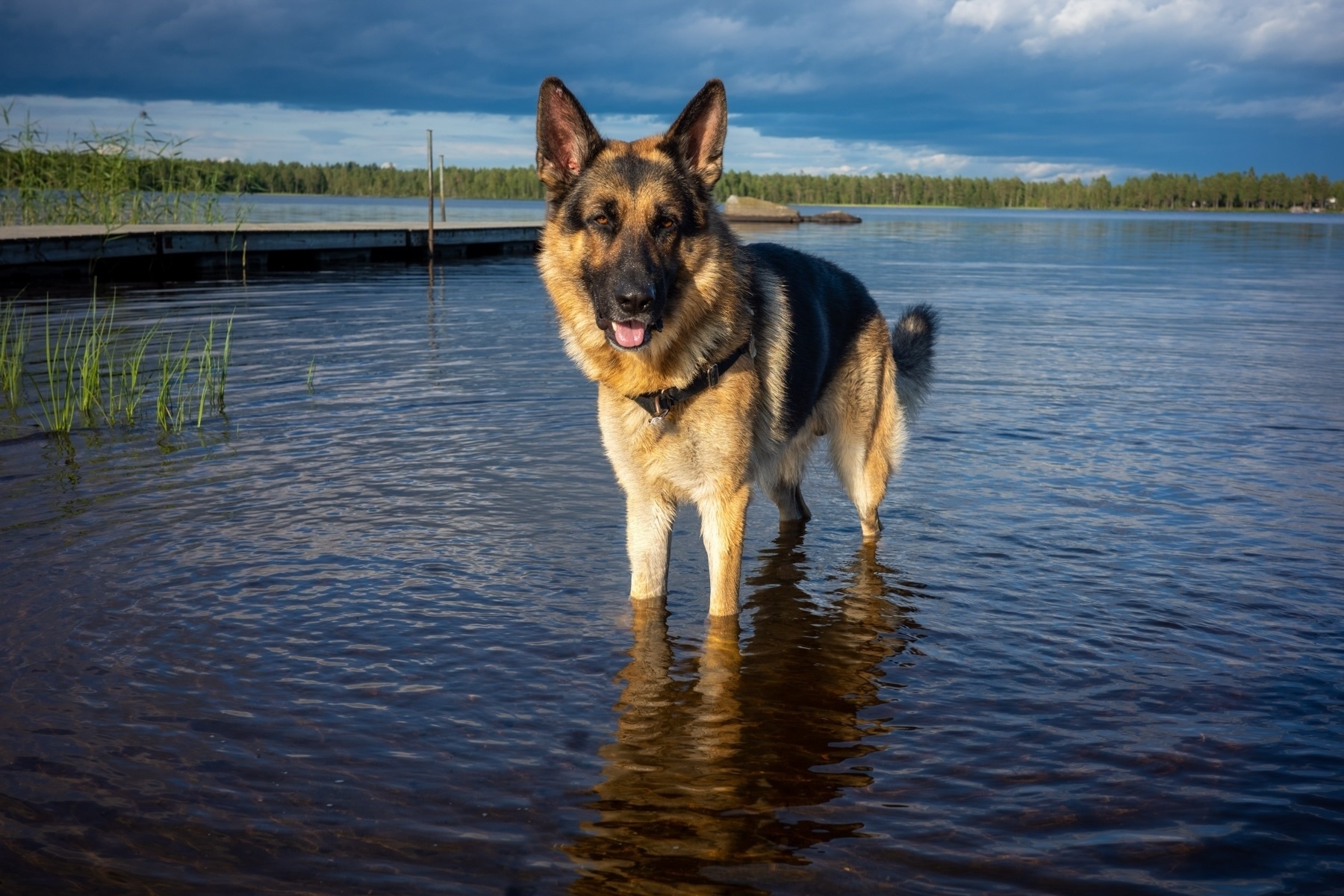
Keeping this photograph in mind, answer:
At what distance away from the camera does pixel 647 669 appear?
4543 millimetres

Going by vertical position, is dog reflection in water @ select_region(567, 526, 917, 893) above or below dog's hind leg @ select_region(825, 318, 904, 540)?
below

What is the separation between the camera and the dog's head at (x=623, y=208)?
14.3 feet

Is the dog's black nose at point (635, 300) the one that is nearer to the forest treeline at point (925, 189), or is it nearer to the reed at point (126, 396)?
the reed at point (126, 396)

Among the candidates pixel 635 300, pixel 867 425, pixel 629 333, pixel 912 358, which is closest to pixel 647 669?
pixel 629 333

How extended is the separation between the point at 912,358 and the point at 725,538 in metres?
2.71

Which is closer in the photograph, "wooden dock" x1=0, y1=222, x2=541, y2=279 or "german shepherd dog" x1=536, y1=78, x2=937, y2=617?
"german shepherd dog" x1=536, y1=78, x2=937, y2=617

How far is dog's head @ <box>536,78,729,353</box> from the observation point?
14.3 feet

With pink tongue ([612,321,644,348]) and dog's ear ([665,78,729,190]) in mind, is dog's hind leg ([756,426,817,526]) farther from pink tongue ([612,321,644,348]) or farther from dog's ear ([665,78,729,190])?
dog's ear ([665,78,729,190])

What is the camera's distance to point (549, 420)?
9.62 m

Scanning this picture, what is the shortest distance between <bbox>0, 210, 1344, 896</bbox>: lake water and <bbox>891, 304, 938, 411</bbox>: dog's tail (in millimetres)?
849

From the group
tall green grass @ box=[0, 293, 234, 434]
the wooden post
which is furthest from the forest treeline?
tall green grass @ box=[0, 293, 234, 434]

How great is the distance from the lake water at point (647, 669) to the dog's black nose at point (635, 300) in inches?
64.4

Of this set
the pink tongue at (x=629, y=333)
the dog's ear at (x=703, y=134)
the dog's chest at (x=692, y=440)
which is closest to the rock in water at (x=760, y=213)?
the dog's ear at (x=703, y=134)

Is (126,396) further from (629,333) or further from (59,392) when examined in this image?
(629,333)
